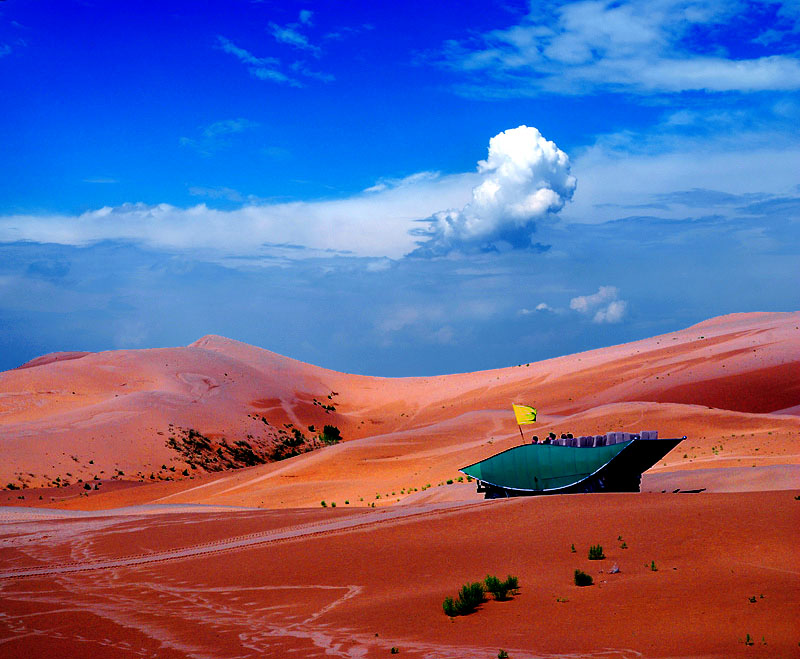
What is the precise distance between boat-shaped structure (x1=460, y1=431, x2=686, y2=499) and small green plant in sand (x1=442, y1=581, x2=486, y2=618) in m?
9.13

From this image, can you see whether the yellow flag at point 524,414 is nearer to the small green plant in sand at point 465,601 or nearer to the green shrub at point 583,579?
the green shrub at point 583,579

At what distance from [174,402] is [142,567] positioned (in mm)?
41850

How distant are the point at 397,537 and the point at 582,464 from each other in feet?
18.0

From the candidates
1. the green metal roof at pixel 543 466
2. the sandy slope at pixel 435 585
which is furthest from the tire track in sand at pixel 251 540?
the green metal roof at pixel 543 466

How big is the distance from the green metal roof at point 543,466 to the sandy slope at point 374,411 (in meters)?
4.70

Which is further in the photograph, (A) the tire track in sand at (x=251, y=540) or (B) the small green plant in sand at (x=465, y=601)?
(A) the tire track in sand at (x=251, y=540)

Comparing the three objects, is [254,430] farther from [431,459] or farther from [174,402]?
[431,459]

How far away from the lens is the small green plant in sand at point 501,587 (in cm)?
1076

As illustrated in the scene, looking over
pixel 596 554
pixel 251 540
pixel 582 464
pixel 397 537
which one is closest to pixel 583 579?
pixel 596 554

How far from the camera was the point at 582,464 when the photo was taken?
1952cm

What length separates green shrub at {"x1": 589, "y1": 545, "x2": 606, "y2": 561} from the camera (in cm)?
1269

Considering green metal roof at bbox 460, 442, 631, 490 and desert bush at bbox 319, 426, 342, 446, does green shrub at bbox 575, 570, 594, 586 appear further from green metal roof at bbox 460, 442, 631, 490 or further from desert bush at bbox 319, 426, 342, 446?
desert bush at bbox 319, 426, 342, 446

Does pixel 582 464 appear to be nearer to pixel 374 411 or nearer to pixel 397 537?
pixel 397 537

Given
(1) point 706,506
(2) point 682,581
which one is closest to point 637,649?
(2) point 682,581
